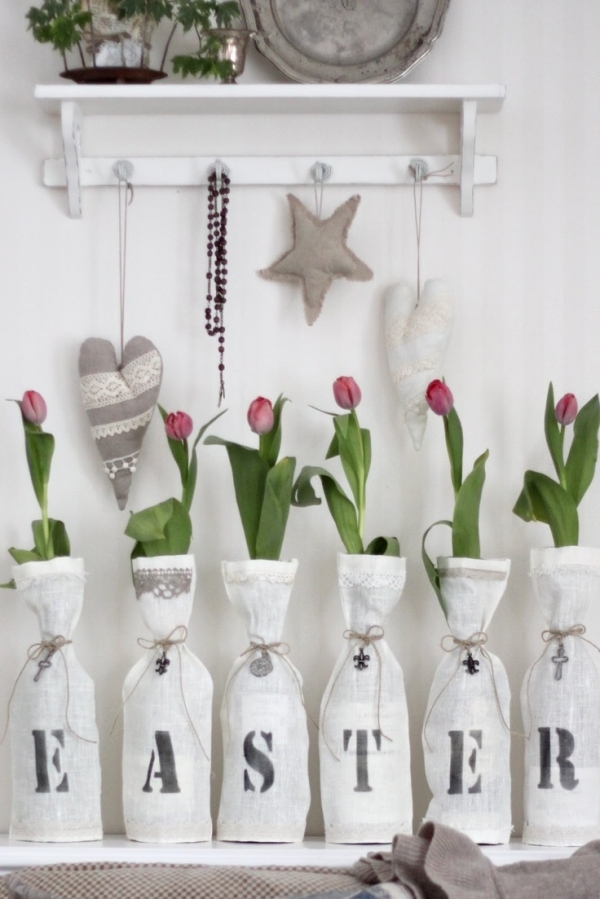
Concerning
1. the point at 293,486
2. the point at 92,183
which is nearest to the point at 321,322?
the point at 293,486

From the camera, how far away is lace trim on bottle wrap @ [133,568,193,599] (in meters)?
1.44

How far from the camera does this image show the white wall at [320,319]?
1581 millimetres

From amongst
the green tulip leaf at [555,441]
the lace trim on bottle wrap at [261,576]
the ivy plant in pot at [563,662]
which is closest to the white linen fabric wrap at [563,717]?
the ivy plant in pot at [563,662]

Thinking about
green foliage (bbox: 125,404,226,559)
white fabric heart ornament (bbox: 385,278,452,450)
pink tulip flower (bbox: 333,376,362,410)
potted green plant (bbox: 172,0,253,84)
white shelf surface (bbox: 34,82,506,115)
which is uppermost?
potted green plant (bbox: 172,0,253,84)

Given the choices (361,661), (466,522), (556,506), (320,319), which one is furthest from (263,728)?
(320,319)

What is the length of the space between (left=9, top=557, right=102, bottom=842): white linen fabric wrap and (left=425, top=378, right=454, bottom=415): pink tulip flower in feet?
1.65

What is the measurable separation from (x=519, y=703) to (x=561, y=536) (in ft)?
0.87

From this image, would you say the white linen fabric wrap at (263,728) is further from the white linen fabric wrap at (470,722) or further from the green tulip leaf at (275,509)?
the white linen fabric wrap at (470,722)

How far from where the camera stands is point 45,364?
162cm

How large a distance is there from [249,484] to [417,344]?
11.8 inches

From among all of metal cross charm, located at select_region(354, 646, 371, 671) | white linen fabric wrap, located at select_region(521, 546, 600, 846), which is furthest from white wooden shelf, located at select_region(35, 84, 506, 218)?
metal cross charm, located at select_region(354, 646, 371, 671)

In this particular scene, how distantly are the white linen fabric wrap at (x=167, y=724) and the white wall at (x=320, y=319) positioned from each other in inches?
5.3

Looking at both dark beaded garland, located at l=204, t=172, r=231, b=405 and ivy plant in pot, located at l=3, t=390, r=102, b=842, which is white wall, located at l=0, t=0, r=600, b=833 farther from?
ivy plant in pot, located at l=3, t=390, r=102, b=842

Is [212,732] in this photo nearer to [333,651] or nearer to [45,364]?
[333,651]
